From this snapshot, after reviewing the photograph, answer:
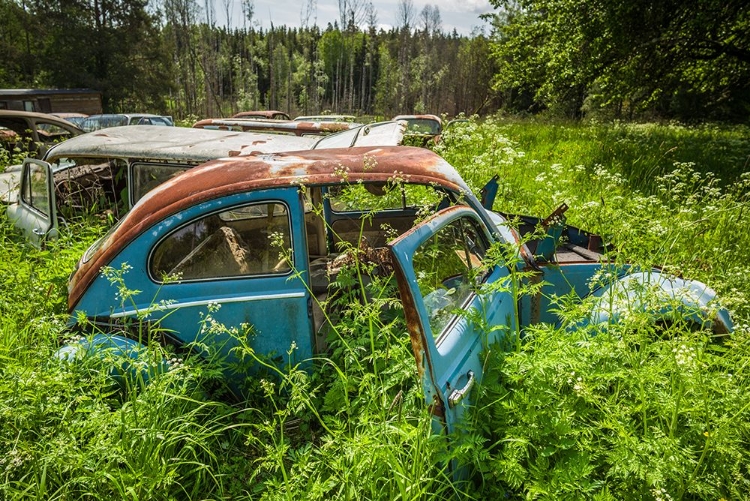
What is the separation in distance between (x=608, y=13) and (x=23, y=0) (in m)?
39.0

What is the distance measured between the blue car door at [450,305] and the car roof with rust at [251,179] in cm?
44

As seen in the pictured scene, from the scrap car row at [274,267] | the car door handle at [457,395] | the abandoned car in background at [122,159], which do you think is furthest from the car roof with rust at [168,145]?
the car door handle at [457,395]

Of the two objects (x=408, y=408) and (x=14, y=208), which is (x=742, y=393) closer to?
(x=408, y=408)

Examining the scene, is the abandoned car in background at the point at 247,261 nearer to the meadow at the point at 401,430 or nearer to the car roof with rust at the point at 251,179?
the car roof with rust at the point at 251,179

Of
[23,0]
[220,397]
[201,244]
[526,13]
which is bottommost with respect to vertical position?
[220,397]

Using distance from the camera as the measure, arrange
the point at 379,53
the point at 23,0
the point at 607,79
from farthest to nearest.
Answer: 1. the point at 379,53
2. the point at 23,0
3. the point at 607,79

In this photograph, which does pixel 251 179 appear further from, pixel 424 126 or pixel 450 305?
pixel 424 126

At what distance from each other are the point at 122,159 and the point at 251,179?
3.12 meters

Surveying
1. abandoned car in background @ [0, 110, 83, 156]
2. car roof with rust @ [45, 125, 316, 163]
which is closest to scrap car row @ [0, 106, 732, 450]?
car roof with rust @ [45, 125, 316, 163]

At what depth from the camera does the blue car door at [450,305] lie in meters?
1.84

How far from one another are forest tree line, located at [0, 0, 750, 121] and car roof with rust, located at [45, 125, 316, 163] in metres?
5.34

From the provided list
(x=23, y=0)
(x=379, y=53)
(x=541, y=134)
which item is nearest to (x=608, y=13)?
(x=541, y=134)

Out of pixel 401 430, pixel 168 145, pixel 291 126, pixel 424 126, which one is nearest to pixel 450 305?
pixel 401 430

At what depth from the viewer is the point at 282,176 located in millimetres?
2734
